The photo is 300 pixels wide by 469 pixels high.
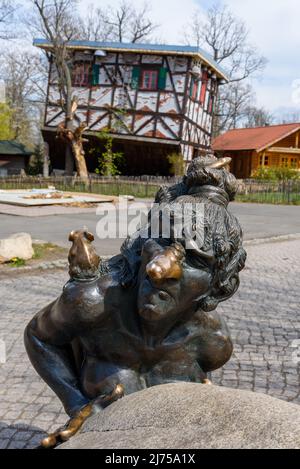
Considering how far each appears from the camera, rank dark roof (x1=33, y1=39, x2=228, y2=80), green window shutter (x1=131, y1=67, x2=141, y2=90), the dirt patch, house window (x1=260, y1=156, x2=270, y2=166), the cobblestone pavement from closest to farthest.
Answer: the cobblestone pavement < the dirt patch < dark roof (x1=33, y1=39, x2=228, y2=80) < green window shutter (x1=131, y1=67, x2=141, y2=90) < house window (x1=260, y1=156, x2=270, y2=166)

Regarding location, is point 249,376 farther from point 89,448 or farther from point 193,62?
point 193,62

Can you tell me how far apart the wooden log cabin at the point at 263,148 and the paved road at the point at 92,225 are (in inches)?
640

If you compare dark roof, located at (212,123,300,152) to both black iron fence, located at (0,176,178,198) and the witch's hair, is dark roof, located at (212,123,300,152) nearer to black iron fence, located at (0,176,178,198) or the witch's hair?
black iron fence, located at (0,176,178,198)

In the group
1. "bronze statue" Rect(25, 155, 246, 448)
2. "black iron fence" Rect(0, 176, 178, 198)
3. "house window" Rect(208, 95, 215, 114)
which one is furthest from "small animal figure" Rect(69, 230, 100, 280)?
"house window" Rect(208, 95, 215, 114)

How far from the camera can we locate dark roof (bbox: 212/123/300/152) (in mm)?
35531

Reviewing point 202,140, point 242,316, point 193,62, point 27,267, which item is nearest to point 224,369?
point 242,316

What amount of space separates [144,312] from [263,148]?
34.7 m

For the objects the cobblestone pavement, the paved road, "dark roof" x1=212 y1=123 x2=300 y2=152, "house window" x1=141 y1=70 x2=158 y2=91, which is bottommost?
the cobblestone pavement

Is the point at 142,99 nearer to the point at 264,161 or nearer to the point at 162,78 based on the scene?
the point at 162,78

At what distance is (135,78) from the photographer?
29016mm

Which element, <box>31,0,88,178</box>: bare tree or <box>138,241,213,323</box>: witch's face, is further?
<box>31,0,88,178</box>: bare tree

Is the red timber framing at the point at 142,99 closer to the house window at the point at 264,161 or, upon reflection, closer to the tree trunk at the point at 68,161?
the tree trunk at the point at 68,161

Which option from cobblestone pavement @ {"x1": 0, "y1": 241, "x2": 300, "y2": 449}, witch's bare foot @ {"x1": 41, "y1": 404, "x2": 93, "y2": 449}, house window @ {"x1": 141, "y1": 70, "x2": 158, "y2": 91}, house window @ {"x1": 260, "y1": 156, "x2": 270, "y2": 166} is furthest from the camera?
house window @ {"x1": 260, "y1": 156, "x2": 270, "y2": 166}

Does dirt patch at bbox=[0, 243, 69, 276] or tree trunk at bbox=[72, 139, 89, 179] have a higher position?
tree trunk at bbox=[72, 139, 89, 179]
